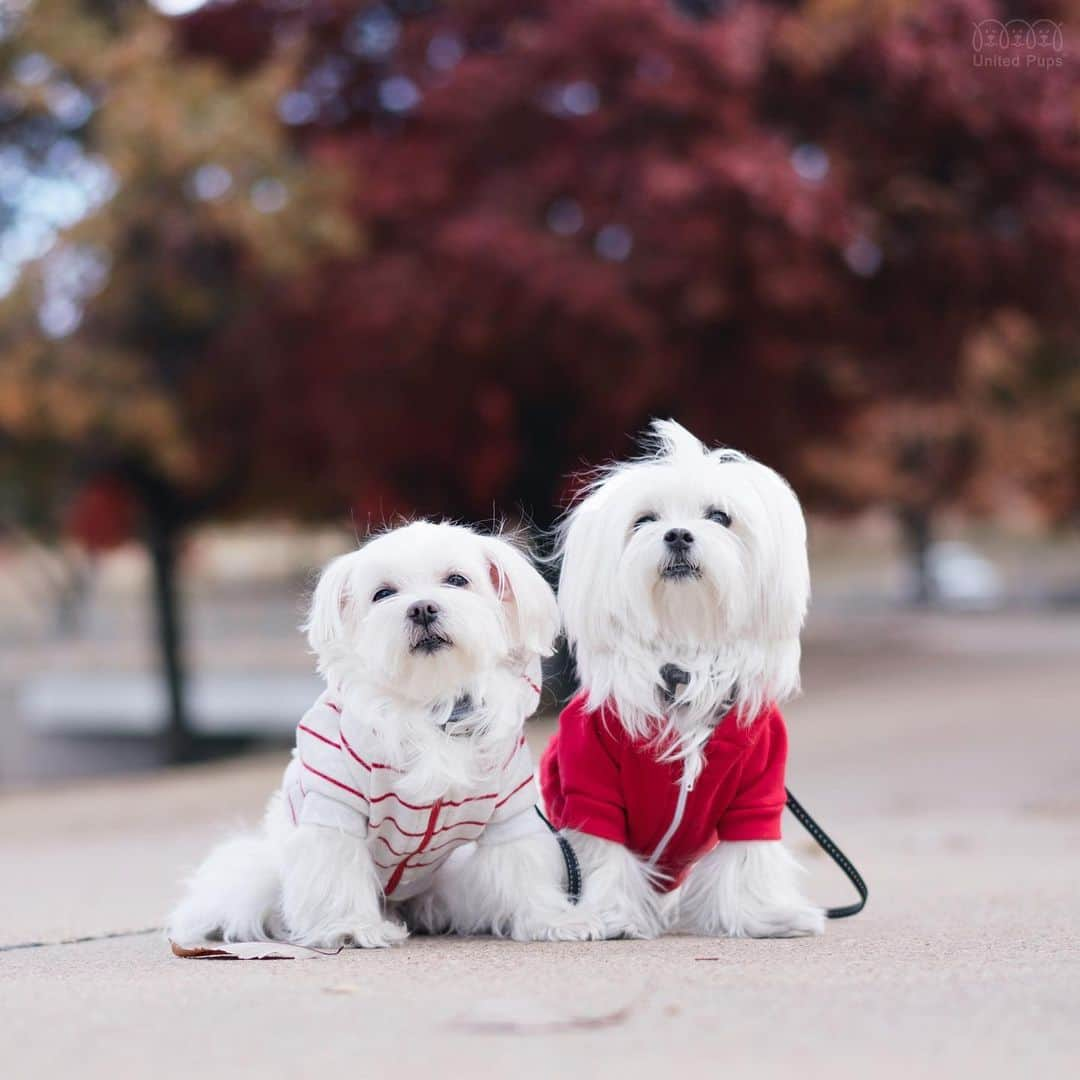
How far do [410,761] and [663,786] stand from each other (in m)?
0.73

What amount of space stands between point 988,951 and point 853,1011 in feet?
3.18

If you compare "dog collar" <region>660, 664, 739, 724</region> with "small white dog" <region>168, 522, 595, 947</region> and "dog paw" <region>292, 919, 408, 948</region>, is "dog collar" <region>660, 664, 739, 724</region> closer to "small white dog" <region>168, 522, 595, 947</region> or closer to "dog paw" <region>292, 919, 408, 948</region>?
"small white dog" <region>168, 522, 595, 947</region>

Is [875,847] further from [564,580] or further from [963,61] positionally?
[963,61]

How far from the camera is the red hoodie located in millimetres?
4059

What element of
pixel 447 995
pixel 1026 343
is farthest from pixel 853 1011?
A: pixel 1026 343

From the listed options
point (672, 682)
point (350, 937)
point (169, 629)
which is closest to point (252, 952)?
point (350, 937)

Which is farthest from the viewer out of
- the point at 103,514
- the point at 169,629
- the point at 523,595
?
the point at 103,514

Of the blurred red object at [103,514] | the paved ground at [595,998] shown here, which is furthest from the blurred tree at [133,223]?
the paved ground at [595,998]

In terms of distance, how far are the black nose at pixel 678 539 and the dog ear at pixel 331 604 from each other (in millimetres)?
843

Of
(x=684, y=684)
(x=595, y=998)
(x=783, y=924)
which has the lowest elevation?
(x=783, y=924)

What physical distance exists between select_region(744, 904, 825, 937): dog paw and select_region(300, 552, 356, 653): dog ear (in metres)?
1.38

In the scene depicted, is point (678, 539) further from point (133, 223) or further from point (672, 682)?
point (133, 223)

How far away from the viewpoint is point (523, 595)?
13.0 ft
